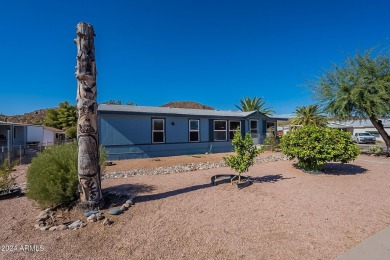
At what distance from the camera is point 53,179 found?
14.9ft

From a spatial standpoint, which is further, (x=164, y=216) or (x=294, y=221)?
(x=164, y=216)

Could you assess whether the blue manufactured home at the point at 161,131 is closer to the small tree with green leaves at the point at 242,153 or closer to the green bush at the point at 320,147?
the small tree with green leaves at the point at 242,153

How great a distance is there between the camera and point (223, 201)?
5105mm

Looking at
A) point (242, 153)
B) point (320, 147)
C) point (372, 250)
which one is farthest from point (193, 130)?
point (372, 250)

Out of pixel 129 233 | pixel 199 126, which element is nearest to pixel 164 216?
pixel 129 233

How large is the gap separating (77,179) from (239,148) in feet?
13.9

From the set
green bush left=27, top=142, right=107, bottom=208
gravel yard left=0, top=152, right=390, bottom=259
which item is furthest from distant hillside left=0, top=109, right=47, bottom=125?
gravel yard left=0, top=152, right=390, bottom=259

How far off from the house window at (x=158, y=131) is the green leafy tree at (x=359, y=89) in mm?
10934

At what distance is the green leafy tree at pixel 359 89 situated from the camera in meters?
13.1

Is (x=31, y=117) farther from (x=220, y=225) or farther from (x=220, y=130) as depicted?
(x=220, y=225)

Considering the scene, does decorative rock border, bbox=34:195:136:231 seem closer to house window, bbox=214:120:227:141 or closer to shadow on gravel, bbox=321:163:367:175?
shadow on gravel, bbox=321:163:367:175

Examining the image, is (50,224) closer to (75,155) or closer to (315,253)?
(75,155)

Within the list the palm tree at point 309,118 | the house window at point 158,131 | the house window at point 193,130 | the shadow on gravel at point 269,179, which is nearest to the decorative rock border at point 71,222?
the shadow on gravel at point 269,179

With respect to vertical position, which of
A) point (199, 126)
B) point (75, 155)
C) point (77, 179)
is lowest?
point (77, 179)
